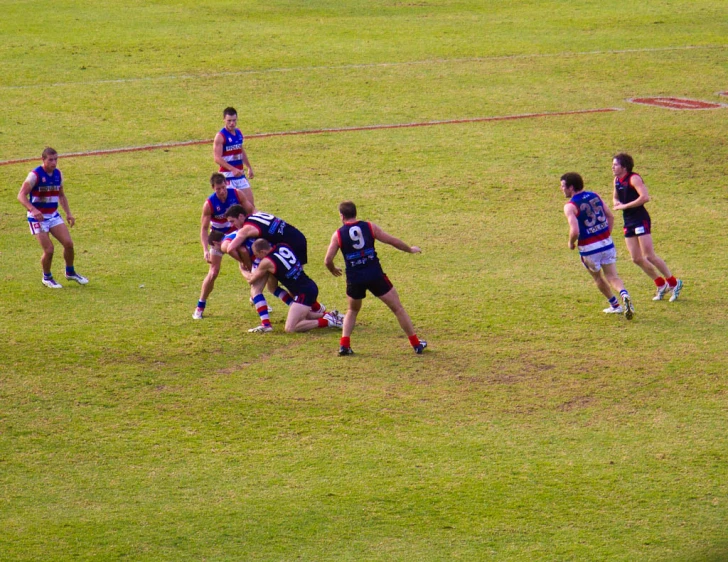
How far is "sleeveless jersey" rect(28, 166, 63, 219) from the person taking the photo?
15828 mm

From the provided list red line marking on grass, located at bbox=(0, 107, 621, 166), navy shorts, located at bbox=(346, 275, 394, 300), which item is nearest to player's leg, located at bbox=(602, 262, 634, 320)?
navy shorts, located at bbox=(346, 275, 394, 300)

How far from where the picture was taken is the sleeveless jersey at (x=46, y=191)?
15828mm

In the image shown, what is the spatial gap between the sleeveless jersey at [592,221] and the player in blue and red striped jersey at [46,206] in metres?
7.87

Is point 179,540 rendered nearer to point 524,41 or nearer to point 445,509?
point 445,509

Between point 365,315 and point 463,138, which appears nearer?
point 365,315

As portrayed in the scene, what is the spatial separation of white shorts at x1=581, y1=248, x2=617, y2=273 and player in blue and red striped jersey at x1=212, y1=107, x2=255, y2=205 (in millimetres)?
6593

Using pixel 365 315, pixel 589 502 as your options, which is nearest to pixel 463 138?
pixel 365 315

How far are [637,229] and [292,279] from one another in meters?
5.07

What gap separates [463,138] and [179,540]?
17.4 metres

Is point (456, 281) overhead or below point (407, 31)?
below

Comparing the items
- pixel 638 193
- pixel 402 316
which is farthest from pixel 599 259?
pixel 402 316

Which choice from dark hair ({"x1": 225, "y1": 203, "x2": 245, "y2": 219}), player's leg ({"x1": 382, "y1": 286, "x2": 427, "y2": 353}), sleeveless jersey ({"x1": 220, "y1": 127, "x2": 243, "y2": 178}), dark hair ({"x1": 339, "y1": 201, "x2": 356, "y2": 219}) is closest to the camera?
dark hair ({"x1": 339, "y1": 201, "x2": 356, "y2": 219})

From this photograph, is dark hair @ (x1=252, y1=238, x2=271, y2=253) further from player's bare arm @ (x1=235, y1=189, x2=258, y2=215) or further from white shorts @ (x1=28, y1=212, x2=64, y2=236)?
white shorts @ (x1=28, y1=212, x2=64, y2=236)

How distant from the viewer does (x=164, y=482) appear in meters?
10.1
